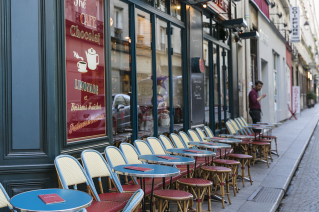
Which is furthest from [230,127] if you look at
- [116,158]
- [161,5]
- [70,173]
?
[70,173]

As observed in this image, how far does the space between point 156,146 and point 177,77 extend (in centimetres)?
255

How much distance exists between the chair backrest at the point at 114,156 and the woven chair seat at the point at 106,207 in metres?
0.81

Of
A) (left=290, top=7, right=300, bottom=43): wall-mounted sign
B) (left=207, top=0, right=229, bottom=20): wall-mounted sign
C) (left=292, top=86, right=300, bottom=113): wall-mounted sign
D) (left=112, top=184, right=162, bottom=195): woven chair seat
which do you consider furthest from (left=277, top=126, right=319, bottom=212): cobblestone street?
(left=290, top=7, right=300, bottom=43): wall-mounted sign

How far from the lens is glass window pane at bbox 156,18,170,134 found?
680 cm

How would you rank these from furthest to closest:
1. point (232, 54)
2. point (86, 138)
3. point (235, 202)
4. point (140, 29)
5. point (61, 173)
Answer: point (232, 54) < point (140, 29) < point (235, 202) < point (86, 138) < point (61, 173)

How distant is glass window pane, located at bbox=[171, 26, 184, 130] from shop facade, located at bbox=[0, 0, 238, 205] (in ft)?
0.07

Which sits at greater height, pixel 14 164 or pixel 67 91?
pixel 67 91

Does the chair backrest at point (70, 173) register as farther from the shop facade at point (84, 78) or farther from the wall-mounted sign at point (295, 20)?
the wall-mounted sign at point (295, 20)

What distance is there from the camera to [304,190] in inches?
243

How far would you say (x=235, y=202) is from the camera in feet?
16.9

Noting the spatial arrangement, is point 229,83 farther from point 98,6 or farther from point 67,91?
point 67,91

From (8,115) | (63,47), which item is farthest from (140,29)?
(8,115)

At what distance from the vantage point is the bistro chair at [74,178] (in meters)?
3.36

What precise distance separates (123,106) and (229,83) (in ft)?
22.0
